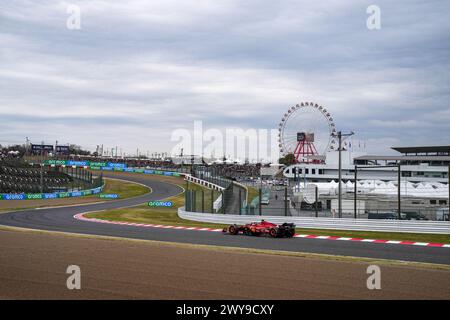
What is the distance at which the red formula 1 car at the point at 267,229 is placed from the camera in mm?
23953

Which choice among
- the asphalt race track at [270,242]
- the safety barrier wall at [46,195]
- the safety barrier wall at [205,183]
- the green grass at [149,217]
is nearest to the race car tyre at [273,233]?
the asphalt race track at [270,242]

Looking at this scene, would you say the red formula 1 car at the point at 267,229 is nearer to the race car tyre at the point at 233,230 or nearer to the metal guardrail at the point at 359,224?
the race car tyre at the point at 233,230

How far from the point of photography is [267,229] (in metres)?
24.4

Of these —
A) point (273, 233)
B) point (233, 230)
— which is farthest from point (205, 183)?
point (273, 233)

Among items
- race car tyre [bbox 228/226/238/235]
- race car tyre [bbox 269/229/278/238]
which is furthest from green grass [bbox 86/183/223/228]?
race car tyre [bbox 269/229/278/238]

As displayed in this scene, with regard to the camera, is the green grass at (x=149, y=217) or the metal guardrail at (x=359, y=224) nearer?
the metal guardrail at (x=359, y=224)

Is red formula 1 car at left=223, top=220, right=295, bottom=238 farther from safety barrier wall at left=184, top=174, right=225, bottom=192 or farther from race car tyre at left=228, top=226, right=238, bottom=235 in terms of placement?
safety barrier wall at left=184, top=174, right=225, bottom=192

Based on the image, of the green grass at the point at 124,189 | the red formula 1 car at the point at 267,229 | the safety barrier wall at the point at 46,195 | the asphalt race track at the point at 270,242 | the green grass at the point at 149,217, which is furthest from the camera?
the green grass at the point at 124,189

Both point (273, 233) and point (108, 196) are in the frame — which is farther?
point (108, 196)

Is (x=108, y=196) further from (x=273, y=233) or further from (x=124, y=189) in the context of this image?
(x=273, y=233)

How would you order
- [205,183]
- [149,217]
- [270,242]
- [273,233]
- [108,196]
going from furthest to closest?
[205,183] < [108,196] < [149,217] < [273,233] < [270,242]

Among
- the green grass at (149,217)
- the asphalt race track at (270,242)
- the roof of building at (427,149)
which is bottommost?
the green grass at (149,217)
